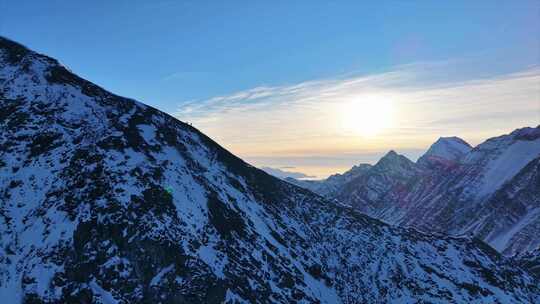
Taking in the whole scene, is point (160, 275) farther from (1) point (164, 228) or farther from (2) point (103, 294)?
(1) point (164, 228)

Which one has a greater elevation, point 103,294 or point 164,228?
point 164,228

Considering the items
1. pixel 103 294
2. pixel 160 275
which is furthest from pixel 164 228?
pixel 103 294

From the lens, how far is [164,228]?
164 feet

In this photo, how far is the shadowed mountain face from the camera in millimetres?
44219

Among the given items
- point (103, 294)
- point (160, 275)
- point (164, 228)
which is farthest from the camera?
point (164, 228)

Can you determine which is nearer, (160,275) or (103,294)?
(103,294)

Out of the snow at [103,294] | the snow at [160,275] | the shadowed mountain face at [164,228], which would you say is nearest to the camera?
the snow at [103,294]

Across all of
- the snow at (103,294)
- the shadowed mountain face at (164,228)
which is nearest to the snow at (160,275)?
the shadowed mountain face at (164,228)

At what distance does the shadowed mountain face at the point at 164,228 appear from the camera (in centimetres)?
4422

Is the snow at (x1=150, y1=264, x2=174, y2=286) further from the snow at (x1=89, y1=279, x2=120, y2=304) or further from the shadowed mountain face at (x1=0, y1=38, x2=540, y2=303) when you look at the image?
the snow at (x1=89, y1=279, x2=120, y2=304)

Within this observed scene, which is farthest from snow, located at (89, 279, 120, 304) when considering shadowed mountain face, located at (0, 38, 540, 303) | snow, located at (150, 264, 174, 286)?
snow, located at (150, 264, 174, 286)

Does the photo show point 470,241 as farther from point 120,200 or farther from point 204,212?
point 120,200

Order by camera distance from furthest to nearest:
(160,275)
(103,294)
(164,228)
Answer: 1. (164,228)
2. (160,275)
3. (103,294)

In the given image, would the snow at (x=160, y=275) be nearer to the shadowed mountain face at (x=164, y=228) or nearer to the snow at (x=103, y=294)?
the shadowed mountain face at (x=164, y=228)
